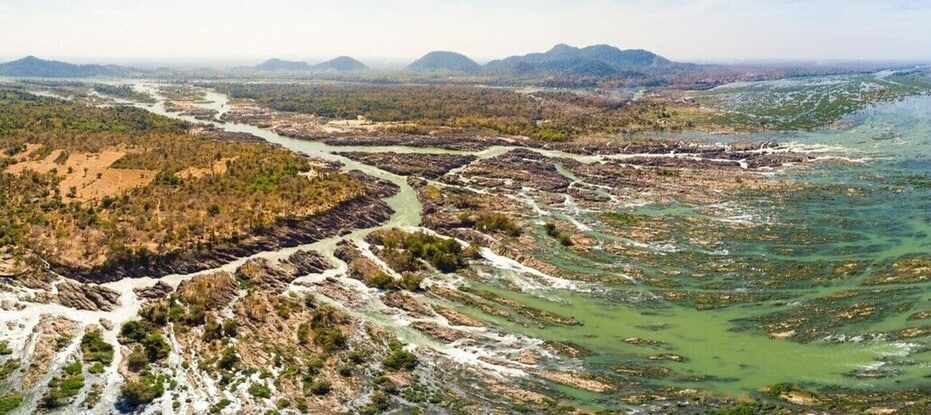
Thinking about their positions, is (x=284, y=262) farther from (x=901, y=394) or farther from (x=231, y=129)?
(x=231, y=129)

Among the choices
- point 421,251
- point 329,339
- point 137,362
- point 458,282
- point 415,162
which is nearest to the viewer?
point 137,362

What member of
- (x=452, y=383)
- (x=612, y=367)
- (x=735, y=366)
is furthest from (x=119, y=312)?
(x=735, y=366)

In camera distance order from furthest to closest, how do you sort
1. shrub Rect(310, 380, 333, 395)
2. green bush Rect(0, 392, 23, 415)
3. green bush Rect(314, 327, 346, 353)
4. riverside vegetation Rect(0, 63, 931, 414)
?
green bush Rect(314, 327, 346, 353) → riverside vegetation Rect(0, 63, 931, 414) → shrub Rect(310, 380, 333, 395) → green bush Rect(0, 392, 23, 415)

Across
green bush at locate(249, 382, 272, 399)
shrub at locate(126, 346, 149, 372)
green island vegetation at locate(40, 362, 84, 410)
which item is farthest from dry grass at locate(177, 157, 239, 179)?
green bush at locate(249, 382, 272, 399)

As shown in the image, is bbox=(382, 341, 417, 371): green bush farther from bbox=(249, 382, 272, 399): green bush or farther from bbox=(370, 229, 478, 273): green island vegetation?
bbox=(370, 229, 478, 273): green island vegetation

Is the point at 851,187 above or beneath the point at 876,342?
above

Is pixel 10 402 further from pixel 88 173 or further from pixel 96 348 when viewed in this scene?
pixel 88 173

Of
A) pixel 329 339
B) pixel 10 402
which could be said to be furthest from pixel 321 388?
pixel 10 402

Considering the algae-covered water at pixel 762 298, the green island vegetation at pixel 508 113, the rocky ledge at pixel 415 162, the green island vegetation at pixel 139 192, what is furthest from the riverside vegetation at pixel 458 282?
the green island vegetation at pixel 508 113
